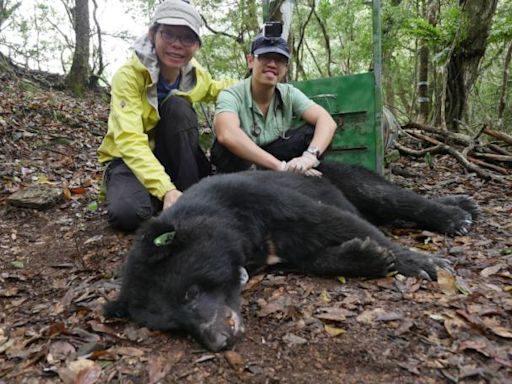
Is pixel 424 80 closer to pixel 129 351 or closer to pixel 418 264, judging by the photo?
pixel 418 264

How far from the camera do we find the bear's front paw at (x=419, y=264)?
2.87 meters

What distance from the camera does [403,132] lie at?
24.7 ft

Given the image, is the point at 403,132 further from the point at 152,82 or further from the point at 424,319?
the point at 424,319

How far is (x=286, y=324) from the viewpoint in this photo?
2400 mm

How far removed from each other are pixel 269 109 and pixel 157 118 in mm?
1100

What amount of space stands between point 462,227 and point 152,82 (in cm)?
302

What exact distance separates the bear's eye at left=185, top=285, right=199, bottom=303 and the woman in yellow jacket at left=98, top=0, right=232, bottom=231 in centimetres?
134

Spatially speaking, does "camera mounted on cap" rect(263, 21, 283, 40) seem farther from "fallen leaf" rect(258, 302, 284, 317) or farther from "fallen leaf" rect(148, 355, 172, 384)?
"fallen leaf" rect(148, 355, 172, 384)

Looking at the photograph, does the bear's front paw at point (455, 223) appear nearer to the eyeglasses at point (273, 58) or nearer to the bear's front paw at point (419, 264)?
the bear's front paw at point (419, 264)

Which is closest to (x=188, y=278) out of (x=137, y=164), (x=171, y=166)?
(x=137, y=164)

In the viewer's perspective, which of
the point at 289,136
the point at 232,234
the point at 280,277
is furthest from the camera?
the point at 289,136

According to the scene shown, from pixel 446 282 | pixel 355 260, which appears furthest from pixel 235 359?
pixel 446 282

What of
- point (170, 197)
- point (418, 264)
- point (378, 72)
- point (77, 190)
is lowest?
point (418, 264)

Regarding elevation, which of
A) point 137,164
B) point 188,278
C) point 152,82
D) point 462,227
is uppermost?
point 152,82
